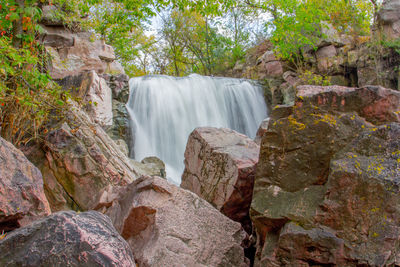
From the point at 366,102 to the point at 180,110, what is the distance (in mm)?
8825

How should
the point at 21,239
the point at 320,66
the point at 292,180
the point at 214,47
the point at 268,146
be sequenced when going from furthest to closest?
the point at 214,47 → the point at 320,66 → the point at 268,146 → the point at 292,180 → the point at 21,239

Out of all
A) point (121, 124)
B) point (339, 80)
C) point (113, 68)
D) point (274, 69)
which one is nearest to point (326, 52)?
point (339, 80)

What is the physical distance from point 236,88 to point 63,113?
Answer: 9338mm

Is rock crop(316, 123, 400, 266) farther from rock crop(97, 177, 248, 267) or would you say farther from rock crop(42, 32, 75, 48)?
rock crop(42, 32, 75, 48)

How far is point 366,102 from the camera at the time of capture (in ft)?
9.09

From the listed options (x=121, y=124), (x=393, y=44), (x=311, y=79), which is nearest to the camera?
(x=121, y=124)

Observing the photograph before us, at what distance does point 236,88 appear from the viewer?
520 inches

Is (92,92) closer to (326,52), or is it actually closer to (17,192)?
(17,192)

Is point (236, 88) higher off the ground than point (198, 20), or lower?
lower

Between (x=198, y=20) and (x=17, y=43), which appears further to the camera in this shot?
(x=198, y=20)

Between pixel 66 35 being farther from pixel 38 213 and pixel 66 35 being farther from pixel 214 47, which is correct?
pixel 214 47

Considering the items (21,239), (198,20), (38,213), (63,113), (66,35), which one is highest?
(198,20)

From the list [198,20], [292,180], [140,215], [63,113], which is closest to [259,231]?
[292,180]

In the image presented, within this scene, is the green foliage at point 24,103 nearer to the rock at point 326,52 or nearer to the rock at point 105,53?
the rock at point 105,53
